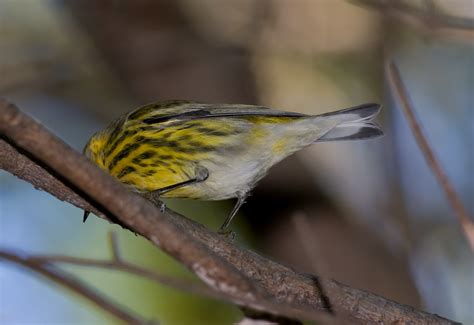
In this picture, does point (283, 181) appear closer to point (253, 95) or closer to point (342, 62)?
point (253, 95)

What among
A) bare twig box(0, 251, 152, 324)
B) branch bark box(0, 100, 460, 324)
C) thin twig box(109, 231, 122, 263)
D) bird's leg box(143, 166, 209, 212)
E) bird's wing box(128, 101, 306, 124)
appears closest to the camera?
bare twig box(0, 251, 152, 324)

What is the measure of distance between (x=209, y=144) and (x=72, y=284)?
2.71 metres

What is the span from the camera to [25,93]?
6.82 metres

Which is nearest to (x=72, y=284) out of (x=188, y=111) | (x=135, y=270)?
(x=135, y=270)

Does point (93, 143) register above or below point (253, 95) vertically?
below

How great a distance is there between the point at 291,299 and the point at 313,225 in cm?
283

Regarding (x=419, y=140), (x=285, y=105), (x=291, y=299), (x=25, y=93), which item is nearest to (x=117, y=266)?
(x=419, y=140)

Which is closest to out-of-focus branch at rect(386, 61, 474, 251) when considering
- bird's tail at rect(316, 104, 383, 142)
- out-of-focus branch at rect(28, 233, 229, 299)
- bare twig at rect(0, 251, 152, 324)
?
out-of-focus branch at rect(28, 233, 229, 299)

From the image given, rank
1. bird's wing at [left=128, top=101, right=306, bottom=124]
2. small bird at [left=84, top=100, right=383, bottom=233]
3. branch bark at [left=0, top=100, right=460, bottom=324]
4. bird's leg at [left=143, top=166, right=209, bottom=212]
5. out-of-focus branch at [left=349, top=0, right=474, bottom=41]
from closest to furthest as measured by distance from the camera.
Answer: branch bark at [left=0, top=100, right=460, bottom=324] < out-of-focus branch at [left=349, top=0, right=474, bottom=41] < bird's leg at [left=143, top=166, right=209, bottom=212] < small bird at [left=84, top=100, right=383, bottom=233] < bird's wing at [left=128, top=101, right=306, bottom=124]

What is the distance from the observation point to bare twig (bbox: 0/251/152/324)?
1510 mm

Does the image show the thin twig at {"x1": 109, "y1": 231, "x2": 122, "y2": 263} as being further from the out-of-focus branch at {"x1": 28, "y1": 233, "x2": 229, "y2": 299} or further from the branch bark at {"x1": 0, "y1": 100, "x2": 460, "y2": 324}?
the branch bark at {"x1": 0, "y1": 100, "x2": 460, "y2": 324}

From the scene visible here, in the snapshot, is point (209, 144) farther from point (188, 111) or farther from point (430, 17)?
point (430, 17)

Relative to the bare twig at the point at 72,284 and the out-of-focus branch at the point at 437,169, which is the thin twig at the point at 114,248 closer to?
the bare twig at the point at 72,284

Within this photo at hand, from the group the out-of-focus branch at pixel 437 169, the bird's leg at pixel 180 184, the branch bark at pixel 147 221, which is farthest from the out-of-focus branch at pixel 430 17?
the bird's leg at pixel 180 184
